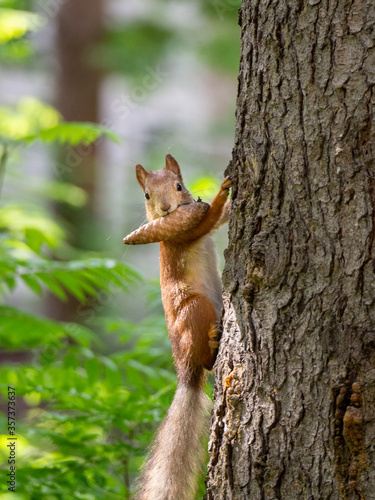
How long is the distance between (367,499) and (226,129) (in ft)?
25.2

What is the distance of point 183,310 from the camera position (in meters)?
2.11

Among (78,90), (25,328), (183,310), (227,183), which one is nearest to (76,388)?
(25,328)

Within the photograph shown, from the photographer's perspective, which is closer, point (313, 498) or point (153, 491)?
point (313, 498)

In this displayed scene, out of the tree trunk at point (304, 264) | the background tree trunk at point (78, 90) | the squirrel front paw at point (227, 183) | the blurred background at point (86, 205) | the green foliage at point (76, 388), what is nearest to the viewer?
the tree trunk at point (304, 264)

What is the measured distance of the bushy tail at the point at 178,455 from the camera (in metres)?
1.87

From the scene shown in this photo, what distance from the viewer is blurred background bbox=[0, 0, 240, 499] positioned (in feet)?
8.23

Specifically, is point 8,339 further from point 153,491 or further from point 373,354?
point 373,354

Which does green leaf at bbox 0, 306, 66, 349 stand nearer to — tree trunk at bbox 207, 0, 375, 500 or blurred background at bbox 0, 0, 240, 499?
blurred background at bbox 0, 0, 240, 499

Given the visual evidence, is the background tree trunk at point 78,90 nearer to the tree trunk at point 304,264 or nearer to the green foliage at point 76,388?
the green foliage at point 76,388

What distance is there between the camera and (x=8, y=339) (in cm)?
307

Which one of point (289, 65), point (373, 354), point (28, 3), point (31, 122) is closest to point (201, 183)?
→ point (289, 65)

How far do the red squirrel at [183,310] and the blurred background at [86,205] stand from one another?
36 cm

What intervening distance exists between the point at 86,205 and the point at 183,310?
5.61 m

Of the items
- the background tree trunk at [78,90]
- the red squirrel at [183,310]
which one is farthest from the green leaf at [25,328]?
the background tree trunk at [78,90]
